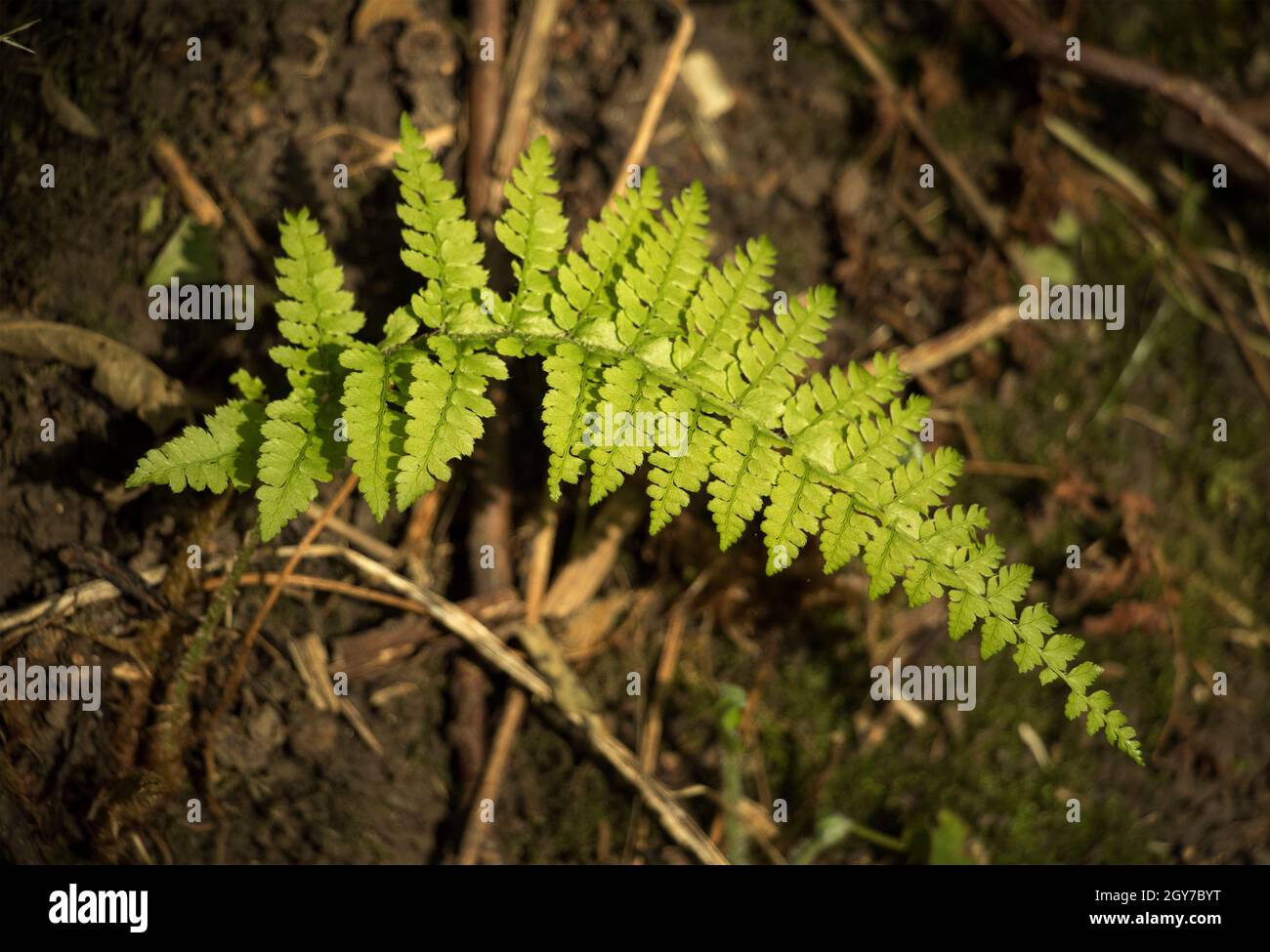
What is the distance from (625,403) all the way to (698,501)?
3.61ft

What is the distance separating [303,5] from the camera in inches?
127

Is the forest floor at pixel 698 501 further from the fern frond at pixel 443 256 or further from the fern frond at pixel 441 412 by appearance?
the fern frond at pixel 441 412

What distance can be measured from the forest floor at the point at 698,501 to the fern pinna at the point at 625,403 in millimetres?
552

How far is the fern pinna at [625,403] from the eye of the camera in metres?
2.47

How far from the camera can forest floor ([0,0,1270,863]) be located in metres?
2.96

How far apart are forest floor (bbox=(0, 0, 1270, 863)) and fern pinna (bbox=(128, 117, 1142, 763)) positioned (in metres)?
0.55

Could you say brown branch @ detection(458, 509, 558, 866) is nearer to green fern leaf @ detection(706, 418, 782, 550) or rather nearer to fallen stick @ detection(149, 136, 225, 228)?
green fern leaf @ detection(706, 418, 782, 550)

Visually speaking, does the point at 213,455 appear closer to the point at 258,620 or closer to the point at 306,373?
the point at 306,373

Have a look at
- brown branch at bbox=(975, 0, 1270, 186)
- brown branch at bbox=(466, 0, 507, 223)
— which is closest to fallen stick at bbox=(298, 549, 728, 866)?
brown branch at bbox=(466, 0, 507, 223)

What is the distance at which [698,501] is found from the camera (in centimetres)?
353

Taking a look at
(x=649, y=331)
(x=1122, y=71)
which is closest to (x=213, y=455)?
(x=649, y=331)

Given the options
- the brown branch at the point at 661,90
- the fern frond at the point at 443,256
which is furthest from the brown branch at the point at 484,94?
the fern frond at the point at 443,256

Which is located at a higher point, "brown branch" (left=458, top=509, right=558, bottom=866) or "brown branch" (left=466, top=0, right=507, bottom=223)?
"brown branch" (left=466, top=0, right=507, bottom=223)
